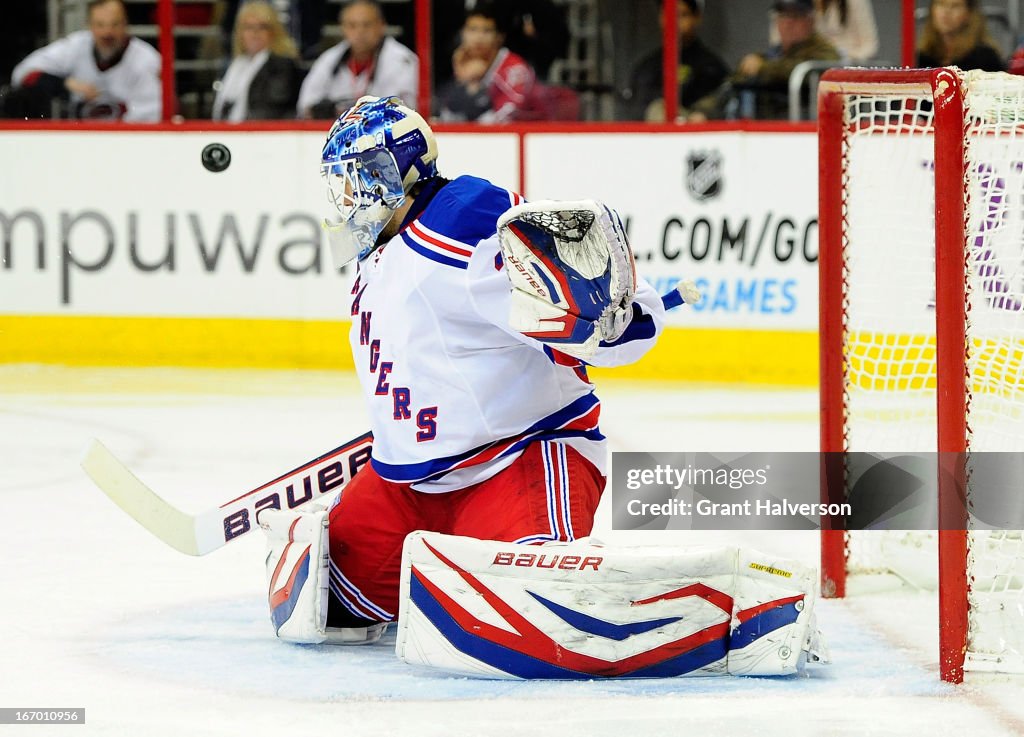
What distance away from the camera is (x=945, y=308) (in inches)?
96.0

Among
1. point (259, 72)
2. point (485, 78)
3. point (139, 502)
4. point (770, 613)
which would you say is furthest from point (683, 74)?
point (770, 613)

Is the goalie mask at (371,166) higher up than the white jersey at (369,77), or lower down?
lower down

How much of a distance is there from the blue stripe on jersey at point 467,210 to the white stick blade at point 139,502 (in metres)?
0.81

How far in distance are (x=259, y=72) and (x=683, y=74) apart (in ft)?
5.30

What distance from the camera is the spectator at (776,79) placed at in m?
6.19

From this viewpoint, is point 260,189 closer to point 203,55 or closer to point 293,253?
point 293,253

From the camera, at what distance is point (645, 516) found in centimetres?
375

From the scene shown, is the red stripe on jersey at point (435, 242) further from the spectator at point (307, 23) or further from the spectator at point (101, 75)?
the spectator at point (101, 75)

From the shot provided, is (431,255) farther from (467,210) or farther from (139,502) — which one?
(139,502)

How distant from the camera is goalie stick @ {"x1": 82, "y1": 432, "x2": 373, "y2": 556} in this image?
9.80ft

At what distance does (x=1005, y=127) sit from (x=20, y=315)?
14.5 ft

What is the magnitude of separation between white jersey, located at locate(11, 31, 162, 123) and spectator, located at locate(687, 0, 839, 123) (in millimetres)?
2071

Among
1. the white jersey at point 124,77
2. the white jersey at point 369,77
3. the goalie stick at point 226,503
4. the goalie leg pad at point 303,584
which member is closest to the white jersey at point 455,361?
the goalie leg pad at point 303,584

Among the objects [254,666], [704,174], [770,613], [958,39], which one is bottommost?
[254,666]
